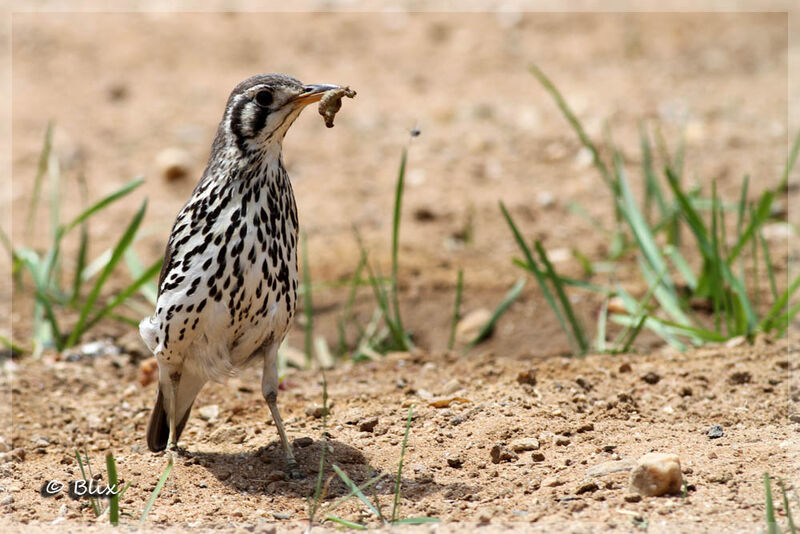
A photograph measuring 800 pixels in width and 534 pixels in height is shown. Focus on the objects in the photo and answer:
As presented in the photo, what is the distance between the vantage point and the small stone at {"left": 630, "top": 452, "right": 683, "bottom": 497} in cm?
392

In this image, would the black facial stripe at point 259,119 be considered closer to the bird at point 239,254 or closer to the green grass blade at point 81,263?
the bird at point 239,254

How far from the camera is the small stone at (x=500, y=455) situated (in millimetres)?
4516

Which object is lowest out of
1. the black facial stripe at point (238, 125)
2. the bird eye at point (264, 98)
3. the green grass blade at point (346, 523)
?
the green grass blade at point (346, 523)

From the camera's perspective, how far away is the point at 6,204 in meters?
9.28

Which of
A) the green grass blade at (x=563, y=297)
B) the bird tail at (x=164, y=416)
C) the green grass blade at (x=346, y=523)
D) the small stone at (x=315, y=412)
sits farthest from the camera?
the green grass blade at (x=563, y=297)

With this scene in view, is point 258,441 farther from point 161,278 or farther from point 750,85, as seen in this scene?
point 750,85

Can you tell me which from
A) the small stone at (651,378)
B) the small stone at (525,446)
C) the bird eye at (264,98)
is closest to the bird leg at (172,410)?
the bird eye at (264,98)

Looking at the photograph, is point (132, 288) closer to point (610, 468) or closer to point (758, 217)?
point (610, 468)

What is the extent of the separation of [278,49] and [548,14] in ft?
11.2

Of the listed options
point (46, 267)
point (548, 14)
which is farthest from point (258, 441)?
point (548, 14)

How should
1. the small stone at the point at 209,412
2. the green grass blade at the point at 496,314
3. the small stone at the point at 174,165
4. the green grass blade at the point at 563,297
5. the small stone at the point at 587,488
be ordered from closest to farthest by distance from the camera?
the small stone at the point at 587,488 < the small stone at the point at 209,412 < the green grass blade at the point at 563,297 < the green grass blade at the point at 496,314 < the small stone at the point at 174,165

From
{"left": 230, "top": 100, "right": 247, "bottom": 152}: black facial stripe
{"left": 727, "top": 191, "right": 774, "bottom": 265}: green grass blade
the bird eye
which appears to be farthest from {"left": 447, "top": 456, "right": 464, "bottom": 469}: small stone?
{"left": 727, "top": 191, "right": 774, "bottom": 265}: green grass blade

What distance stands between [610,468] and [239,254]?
6.08 feet

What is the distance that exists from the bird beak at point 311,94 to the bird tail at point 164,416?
1494 mm
